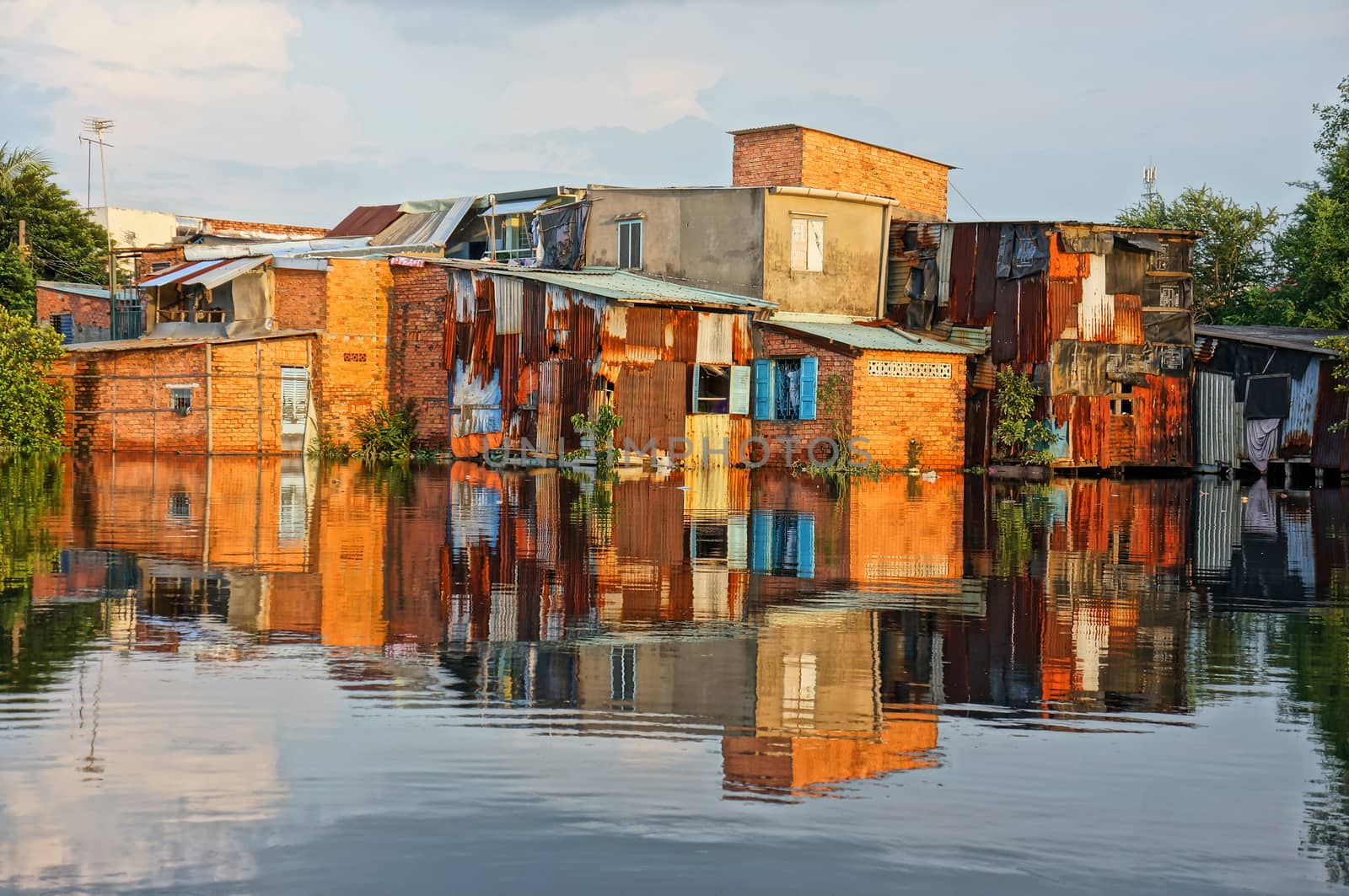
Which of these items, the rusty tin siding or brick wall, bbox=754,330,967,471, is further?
brick wall, bbox=754,330,967,471

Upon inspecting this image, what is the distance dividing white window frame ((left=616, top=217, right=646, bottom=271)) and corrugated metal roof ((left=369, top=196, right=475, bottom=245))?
17.1 feet

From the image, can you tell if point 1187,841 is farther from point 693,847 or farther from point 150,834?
point 150,834

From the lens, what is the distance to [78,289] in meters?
42.6

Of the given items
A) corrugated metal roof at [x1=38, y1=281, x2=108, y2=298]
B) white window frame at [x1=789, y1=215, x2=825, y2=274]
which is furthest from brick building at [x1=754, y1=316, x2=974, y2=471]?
corrugated metal roof at [x1=38, y1=281, x2=108, y2=298]

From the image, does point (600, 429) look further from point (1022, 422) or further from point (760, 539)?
point (760, 539)

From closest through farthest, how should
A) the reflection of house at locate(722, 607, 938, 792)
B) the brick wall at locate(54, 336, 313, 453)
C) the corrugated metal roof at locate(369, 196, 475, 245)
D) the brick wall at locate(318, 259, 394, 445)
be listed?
the reflection of house at locate(722, 607, 938, 792) < the brick wall at locate(54, 336, 313, 453) < the brick wall at locate(318, 259, 394, 445) < the corrugated metal roof at locate(369, 196, 475, 245)

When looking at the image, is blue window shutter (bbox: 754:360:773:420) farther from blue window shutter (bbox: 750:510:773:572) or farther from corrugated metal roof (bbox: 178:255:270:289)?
blue window shutter (bbox: 750:510:773:572)

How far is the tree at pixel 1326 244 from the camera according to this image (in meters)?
34.4

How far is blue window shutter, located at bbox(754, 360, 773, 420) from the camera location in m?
31.3

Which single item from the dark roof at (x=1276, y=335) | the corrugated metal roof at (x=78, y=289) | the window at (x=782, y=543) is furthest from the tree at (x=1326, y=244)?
the corrugated metal roof at (x=78, y=289)

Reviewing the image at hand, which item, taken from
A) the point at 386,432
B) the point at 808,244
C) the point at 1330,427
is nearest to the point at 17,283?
the point at 386,432

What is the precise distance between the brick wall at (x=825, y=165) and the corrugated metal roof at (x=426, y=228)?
7.42 metres

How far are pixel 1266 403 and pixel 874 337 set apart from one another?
831cm

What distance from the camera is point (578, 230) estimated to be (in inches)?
1353
